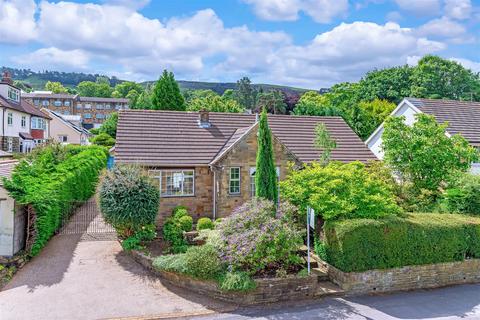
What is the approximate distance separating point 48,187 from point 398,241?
15460 mm

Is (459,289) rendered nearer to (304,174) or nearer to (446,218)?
(446,218)

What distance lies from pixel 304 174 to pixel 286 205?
7.43ft

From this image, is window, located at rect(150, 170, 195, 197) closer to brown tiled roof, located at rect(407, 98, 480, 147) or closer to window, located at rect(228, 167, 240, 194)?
window, located at rect(228, 167, 240, 194)

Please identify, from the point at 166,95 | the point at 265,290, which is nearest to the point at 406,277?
the point at 265,290

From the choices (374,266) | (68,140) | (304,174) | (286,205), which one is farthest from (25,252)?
(68,140)

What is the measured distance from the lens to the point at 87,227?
63.8ft

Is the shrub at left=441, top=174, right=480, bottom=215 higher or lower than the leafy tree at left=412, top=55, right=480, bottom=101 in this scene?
lower

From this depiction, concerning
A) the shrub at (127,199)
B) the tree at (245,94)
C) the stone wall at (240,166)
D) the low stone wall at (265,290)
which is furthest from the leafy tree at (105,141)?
the tree at (245,94)

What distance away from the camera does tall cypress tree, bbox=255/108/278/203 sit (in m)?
16.5

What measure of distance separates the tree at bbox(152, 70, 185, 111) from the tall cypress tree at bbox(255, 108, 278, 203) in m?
30.7

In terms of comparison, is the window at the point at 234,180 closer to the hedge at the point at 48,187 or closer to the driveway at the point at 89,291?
the driveway at the point at 89,291

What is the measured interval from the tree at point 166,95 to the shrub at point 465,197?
112ft

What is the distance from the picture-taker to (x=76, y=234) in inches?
721

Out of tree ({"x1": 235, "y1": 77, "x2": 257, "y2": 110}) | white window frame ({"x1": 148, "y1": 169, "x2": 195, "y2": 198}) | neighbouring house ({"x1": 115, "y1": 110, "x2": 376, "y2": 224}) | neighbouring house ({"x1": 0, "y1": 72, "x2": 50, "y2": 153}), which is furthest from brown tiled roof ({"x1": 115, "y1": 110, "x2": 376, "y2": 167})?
tree ({"x1": 235, "y1": 77, "x2": 257, "y2": 110})
